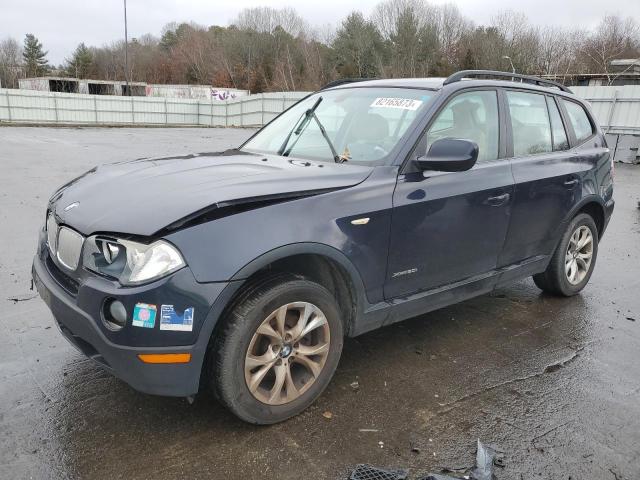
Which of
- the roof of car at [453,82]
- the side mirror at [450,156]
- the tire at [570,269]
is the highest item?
the roof of car at [453,82]

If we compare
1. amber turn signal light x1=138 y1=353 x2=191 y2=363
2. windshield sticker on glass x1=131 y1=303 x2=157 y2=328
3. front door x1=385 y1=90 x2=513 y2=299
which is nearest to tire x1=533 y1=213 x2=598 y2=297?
front door x1=385 y1=90 x2=513 y2=299

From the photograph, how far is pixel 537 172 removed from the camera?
4148 mm

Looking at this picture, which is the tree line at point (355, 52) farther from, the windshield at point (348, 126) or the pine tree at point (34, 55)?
the windshield at point (348, 126)

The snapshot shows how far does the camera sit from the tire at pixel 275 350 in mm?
2619

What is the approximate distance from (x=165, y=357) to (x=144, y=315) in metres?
0.22

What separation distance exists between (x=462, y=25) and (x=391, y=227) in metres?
78.2

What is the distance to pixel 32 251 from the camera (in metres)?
5.79

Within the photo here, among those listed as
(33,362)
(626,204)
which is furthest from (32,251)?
(626,204)

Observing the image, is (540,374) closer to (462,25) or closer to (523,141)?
(523,141)

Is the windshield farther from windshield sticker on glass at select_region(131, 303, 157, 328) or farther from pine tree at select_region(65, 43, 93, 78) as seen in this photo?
pine tree at select_region(65, 43, 93, 78)

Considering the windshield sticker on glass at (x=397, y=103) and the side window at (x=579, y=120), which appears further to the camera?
the side window at (x=579, y=120)

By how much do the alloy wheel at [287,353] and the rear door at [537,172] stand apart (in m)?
1.75

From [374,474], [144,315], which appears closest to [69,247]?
[144,315]

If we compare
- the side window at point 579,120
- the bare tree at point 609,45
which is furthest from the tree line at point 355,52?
the side window at point 579,120
